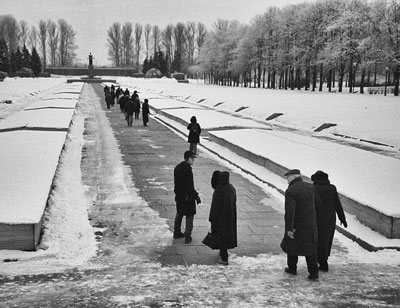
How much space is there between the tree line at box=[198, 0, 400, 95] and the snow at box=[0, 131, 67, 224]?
3859 centimetres

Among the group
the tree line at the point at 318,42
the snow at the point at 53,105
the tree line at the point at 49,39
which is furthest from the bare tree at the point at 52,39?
the snow at the point at 53,105

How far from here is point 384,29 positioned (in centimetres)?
4797

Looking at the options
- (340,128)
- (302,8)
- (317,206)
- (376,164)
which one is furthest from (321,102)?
(302,8)

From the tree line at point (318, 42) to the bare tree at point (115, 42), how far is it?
203ft

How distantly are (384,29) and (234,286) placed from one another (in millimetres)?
47794

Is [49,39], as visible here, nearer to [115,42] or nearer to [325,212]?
[115,42]

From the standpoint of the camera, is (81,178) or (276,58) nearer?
(81,178)

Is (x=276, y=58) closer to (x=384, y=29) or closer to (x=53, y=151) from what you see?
(x=384, y=29)

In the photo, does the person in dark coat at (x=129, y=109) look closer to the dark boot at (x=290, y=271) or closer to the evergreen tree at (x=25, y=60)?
the dark boot at (x=290, y=271)

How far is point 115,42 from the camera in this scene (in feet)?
526

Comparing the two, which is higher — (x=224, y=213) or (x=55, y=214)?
(x=224, y=213)

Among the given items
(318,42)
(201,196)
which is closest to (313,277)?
(201,196)

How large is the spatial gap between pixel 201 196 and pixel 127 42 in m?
157

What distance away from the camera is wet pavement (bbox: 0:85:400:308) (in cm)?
557
